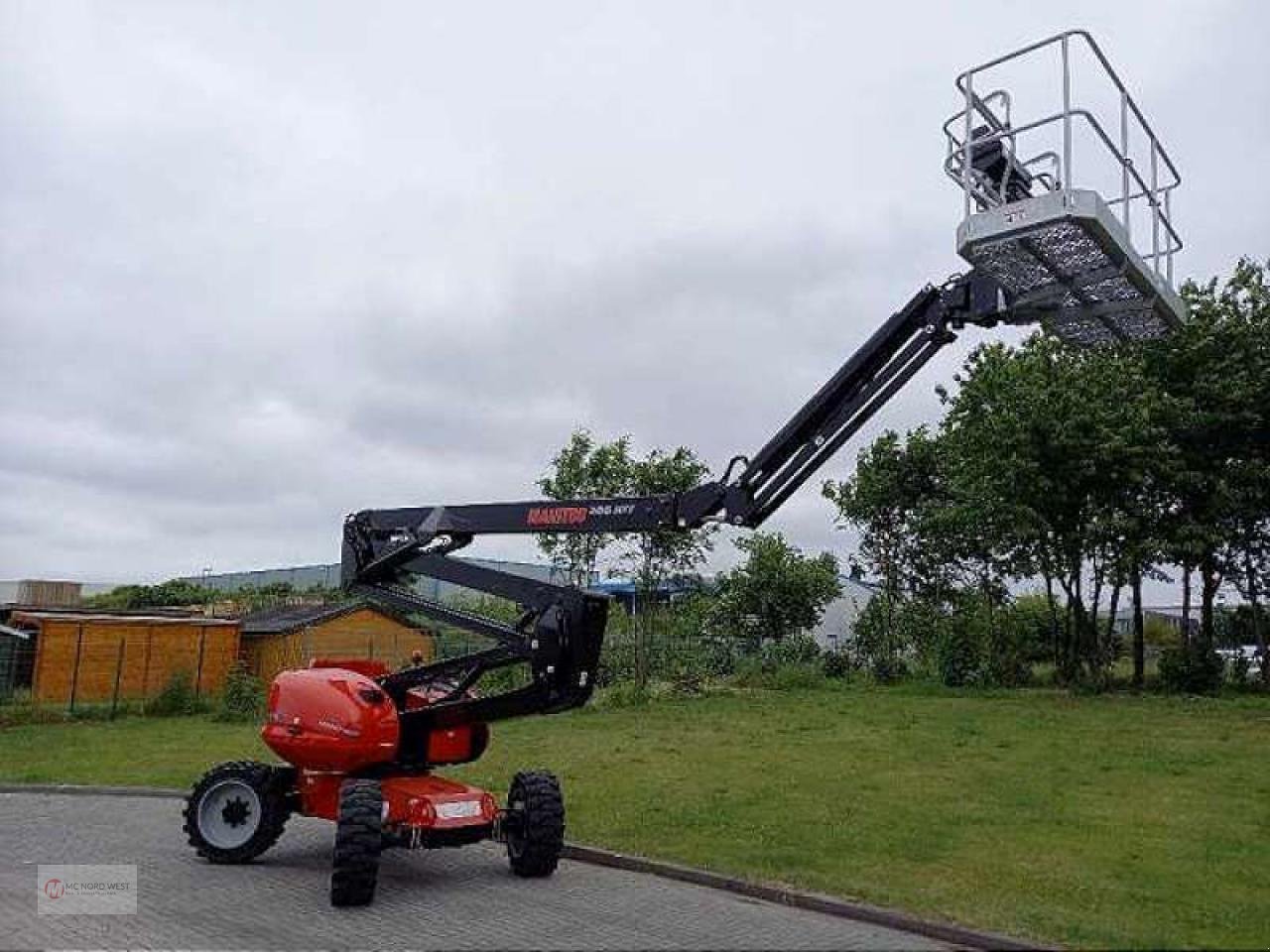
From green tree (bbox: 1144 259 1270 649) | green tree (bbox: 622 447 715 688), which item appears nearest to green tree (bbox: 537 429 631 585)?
green tree (bbox: 622 447 715 688)

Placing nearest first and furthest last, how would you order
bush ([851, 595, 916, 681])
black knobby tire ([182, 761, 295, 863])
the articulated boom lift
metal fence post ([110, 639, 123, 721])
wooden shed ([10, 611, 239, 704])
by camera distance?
1. the articulated boom lift
2. black knobby tire ([182, 761, 295, 863])
3. metal fence post ([110, 639, 123, 721])
4. wooden shed ([10, 611, 239, 704])
5. bush ([851, 595, 916, 681])

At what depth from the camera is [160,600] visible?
166 feet

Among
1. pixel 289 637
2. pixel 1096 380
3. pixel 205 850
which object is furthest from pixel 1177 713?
pixel 289 637

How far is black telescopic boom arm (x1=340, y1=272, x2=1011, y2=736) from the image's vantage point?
7922mm

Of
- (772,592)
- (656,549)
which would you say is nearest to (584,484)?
(656,549)

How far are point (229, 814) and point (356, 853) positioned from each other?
235cm

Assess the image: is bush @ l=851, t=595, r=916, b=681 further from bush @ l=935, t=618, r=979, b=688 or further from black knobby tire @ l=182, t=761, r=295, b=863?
black knobby tire @ l=182, t=761, r=295, b=863

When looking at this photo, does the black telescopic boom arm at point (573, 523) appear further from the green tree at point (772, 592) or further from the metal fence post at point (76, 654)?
the green tree at point (772, 592)

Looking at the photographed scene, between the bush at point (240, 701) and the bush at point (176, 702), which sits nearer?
the bush at point (240, 701)

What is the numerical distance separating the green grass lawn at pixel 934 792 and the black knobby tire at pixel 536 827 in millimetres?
1096

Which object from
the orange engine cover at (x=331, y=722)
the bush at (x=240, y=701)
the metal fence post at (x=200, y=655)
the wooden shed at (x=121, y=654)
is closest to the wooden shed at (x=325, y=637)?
the wooden shed at (x=121, y=654)

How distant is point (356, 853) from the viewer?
27.5ft

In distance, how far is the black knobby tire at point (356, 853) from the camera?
27.5ft

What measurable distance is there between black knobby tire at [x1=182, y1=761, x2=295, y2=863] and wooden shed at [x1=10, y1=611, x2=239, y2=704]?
15.9 meters
